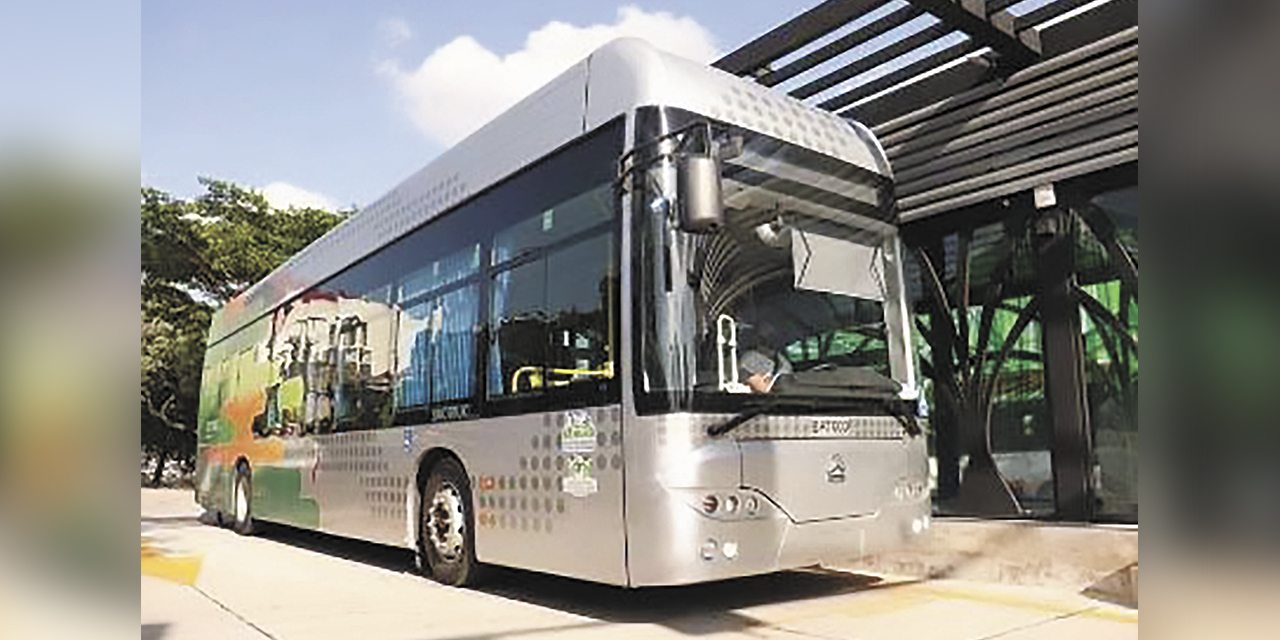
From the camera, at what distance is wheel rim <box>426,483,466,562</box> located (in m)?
7.24

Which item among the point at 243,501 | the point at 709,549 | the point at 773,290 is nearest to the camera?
the point at 709,549

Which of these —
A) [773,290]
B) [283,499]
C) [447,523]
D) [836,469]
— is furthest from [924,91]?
[283,499]

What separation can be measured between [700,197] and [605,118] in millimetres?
1190

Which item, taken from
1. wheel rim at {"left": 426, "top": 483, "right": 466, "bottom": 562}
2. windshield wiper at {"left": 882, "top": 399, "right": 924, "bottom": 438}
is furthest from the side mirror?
wheel rim at {"left": 426, "top": 483, "right": 466, "bottom": 562}

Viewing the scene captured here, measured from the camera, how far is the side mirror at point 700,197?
5207 mm

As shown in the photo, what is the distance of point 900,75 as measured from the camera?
918cm

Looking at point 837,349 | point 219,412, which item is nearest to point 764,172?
point 837,349

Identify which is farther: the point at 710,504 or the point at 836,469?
the point at 836,469

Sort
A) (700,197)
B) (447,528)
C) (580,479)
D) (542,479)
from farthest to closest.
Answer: (447,528) → (542,479) → (580,479) → (700,197)

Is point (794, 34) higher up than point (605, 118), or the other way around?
point (794, 34)

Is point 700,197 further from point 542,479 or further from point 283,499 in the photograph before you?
point 283,499
